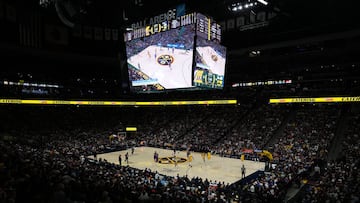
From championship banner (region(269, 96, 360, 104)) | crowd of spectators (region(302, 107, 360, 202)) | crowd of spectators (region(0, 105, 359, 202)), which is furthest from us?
championship banner (region(269, 96, 360, 104))

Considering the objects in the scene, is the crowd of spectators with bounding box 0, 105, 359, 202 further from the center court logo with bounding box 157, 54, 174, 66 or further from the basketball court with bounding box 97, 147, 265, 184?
the center court logo with bounding box 157, 54, 174, 66

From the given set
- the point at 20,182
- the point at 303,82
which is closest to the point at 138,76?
the point at 20,182

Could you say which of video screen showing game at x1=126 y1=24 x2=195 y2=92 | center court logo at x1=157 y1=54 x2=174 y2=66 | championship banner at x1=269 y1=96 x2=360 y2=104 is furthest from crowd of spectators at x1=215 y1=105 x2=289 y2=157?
center court logo at x1=157 y1=54 x2=174 y2=66

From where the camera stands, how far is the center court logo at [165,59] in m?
23.5

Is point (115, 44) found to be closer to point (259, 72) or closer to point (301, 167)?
point (259, 72)

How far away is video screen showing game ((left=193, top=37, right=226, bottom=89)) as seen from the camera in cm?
2250

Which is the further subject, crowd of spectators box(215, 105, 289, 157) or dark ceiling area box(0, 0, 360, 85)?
crowd of spectators box(215, 105, 289, 157)

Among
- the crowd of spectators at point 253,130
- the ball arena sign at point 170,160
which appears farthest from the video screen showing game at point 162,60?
the crowd of spectators at point 253,130

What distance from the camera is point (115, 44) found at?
4819cm

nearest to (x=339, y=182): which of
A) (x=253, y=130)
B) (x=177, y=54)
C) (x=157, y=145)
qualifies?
(x=177, y=54)

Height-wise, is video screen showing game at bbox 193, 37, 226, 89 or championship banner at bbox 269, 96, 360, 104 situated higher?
video screen showing game at bbox 193, 37, 226, 89

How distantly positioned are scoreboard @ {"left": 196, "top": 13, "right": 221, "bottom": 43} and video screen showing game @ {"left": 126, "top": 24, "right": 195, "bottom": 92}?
2.18ft

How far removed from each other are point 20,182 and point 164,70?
1689 centimetres

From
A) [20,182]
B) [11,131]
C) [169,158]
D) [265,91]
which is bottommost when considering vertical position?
[169,158]
